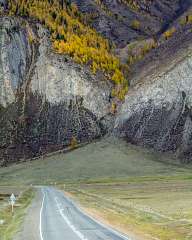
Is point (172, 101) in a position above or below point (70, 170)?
above

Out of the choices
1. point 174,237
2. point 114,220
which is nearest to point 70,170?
point 114,220

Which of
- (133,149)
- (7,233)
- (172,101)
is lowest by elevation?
(7,233)

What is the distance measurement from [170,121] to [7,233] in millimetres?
159901

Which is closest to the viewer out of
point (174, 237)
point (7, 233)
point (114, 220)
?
point (174, 237)

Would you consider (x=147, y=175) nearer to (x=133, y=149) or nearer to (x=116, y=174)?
(x=116, y=174)

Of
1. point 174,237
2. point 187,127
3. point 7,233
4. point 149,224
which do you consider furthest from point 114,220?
point 187,127

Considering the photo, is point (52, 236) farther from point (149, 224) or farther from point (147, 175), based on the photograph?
point (147, 175)

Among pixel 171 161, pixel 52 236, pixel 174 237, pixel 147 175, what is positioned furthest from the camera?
pixel 171 161

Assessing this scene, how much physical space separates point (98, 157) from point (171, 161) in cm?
2651

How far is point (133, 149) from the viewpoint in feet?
635

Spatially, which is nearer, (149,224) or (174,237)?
(174,237)

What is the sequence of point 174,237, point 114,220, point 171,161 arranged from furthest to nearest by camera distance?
point 171,161
point 114,220
point 174,237

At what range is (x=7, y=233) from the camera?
114 feet

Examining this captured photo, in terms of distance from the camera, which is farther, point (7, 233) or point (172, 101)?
point (172, 101)
